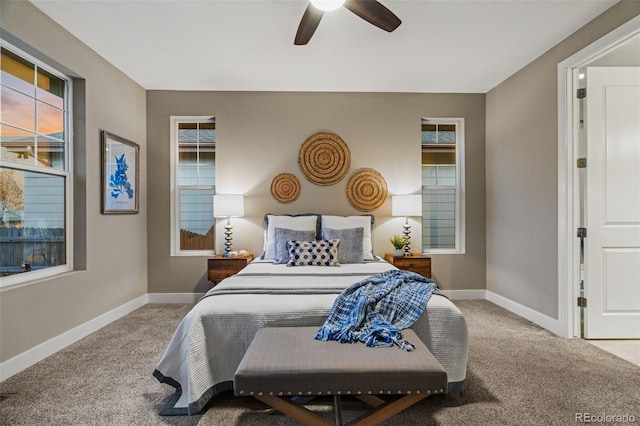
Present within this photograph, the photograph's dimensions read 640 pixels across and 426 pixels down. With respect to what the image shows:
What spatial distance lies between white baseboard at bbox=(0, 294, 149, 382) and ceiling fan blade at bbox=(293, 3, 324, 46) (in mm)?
3076

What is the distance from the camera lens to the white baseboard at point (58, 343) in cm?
251

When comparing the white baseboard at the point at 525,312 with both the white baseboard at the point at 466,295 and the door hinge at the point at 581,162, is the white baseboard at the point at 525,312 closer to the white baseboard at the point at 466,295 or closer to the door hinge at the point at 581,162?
the white baseboard at the point at 466,295

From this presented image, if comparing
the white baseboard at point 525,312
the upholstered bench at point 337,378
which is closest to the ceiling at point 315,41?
the upholstered bench at point 337,378

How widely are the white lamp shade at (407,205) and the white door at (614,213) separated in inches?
65.4

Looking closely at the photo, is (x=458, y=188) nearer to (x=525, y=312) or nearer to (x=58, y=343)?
(x=525, y=312)

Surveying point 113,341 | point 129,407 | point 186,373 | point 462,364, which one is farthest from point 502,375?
point 113,341

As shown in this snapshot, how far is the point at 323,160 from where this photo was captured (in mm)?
4609

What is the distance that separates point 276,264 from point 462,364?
79.8 inches

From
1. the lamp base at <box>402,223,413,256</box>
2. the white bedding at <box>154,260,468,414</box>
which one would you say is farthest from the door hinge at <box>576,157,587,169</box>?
the white bedding at <box>154,260,468,414</box>

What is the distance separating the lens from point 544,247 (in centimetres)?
353

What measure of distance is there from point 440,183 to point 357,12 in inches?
121

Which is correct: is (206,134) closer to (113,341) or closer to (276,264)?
(276,264)

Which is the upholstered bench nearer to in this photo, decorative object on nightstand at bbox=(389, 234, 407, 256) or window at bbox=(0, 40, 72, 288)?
window at bbox=(0, 40, 72, 288)

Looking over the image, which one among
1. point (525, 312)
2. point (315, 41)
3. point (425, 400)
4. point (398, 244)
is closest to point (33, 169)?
point (315, 41)
